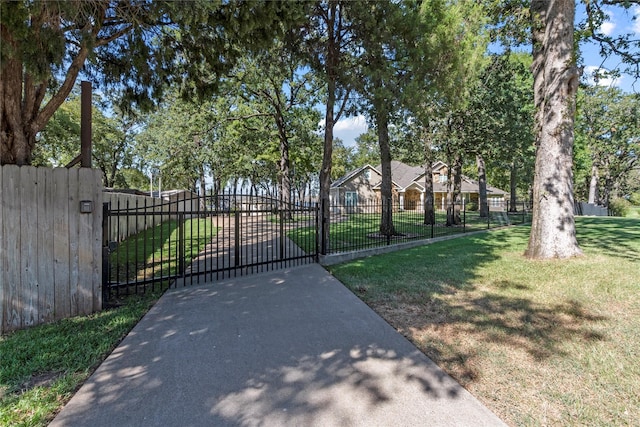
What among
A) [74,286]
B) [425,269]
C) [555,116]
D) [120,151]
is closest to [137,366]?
[74,286]

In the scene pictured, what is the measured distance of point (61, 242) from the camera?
13.6 feet

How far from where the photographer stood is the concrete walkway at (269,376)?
2346mm

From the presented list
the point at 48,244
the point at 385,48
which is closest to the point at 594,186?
the point at 385,48

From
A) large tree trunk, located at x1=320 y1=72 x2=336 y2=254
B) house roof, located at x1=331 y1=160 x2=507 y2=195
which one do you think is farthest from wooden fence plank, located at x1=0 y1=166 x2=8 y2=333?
house roof, located at x1=331 y1=160 x2=507 y2=195

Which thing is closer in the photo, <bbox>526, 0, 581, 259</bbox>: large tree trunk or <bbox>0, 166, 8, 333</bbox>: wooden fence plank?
<bbox>0, 166, 8, 333</bbox>: wooden fence plank

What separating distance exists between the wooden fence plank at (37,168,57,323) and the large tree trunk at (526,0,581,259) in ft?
29.9

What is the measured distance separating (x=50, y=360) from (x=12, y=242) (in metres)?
1.81

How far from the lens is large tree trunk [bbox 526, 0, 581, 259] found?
6.82 metres

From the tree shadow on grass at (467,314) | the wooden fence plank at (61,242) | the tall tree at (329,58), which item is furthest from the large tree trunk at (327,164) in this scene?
the wooden fence plank at (61,242)

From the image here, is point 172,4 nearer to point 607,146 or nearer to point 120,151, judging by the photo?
point 120,151

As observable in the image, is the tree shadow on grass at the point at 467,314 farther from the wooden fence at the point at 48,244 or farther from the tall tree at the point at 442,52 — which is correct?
the tall tree at the point at 442,52

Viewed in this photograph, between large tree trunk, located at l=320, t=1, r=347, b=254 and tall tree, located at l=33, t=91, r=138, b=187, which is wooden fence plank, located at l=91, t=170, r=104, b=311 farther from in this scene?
tall tree, located at l=33, t=91, r=138, b=187

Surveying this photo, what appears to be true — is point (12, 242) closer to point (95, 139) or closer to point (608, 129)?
point (95, 139)

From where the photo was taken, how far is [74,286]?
13.9 ft
